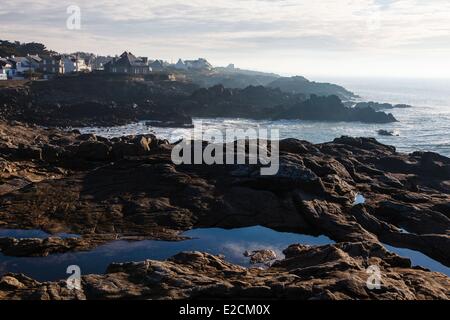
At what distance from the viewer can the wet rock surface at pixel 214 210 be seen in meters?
17.5

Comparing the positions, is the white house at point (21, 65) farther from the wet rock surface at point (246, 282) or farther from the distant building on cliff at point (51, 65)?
the wet rock surface at point (246, 282)

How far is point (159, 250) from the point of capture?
2353 centimetres

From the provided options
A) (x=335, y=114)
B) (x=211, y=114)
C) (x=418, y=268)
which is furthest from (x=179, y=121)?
(x=418, y=268)

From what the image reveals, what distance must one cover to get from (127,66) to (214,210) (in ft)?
360

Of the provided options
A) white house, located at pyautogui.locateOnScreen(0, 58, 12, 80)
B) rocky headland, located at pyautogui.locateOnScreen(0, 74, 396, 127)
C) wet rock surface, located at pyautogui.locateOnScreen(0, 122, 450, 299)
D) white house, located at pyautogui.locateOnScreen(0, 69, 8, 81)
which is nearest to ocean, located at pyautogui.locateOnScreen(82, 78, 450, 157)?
rocky headland, located at pyautogui.locateOnScreen(0, 74, 396, 127)

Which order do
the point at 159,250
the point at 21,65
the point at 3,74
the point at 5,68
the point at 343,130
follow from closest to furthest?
the point at 159,250, the point at 343,130, the point at 3,74, the point at 5,68, the point at 21,65

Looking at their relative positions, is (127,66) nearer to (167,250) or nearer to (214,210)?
(214,210)

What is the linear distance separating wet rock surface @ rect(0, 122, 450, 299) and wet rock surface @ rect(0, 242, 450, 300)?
0.07 meters

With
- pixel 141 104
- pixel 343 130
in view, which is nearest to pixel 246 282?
pixel 343 130

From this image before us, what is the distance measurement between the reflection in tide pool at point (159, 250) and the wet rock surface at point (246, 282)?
7.08ft

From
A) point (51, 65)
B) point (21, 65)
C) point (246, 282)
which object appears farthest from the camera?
point (51, 65)

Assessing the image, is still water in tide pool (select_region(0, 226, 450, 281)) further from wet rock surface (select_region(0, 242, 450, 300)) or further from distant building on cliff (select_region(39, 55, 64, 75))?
distant building on cliff (select_region(39, 55, 64, 75))

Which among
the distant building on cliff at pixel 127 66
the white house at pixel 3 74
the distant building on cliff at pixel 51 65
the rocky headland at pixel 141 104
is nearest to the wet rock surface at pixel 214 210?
the rocky headland at pixel 141 104

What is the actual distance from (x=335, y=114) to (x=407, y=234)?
84.0 meters
